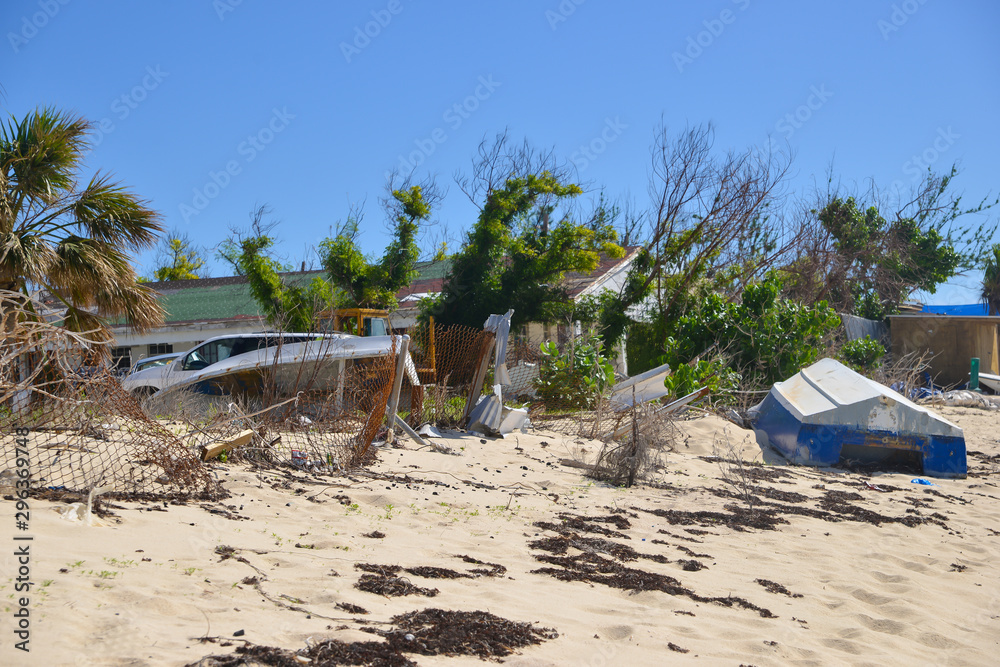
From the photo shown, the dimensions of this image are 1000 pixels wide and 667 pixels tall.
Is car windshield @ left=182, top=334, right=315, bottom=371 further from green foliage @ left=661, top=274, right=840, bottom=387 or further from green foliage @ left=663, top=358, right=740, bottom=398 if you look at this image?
green foliage @ left=661, top=274, right=840, bottom=387

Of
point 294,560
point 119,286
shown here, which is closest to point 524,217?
point 119,286

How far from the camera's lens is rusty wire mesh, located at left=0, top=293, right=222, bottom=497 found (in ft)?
15.0

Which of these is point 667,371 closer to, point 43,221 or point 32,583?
point 43,221

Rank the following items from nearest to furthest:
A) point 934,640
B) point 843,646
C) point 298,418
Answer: point 843,646
point 934,640
point 298,418

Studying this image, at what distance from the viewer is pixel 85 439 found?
17.0 ft

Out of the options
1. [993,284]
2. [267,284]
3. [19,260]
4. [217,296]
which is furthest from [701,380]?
[993,284]

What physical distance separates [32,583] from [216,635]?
0.87 meters

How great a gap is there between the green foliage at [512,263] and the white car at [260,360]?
823 cm

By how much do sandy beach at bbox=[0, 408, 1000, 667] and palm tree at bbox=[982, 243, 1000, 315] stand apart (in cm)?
2758

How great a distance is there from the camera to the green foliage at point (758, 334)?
13.3 meters

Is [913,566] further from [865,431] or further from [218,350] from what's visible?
[218,350]

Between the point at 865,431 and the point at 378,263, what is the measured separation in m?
15.2

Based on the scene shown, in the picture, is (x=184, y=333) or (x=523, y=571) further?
(x=184, y=333)

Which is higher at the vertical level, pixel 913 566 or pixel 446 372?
pixel 446 372
